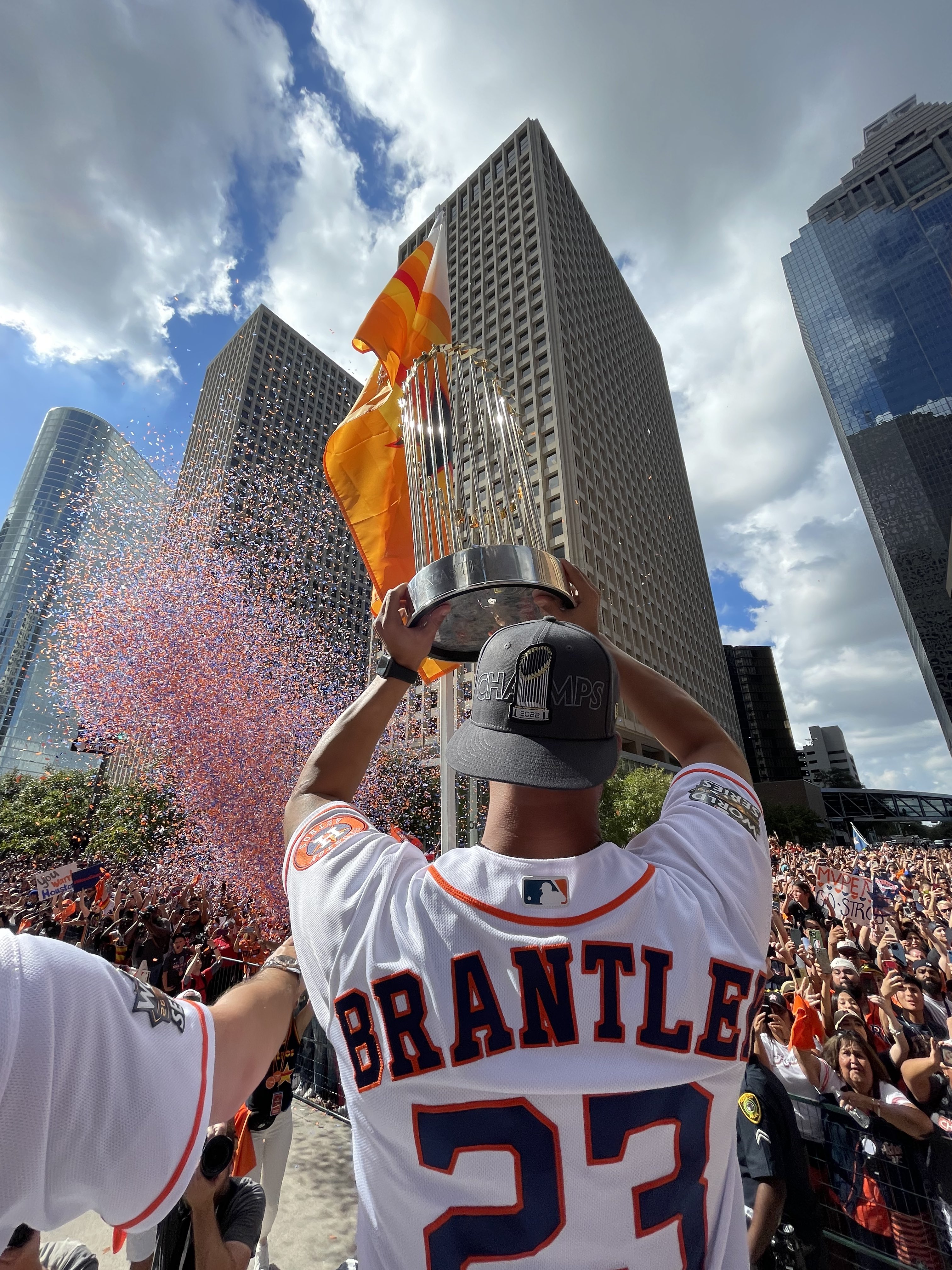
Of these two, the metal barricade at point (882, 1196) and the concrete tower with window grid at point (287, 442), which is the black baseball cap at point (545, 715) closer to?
the metal barricade at point (882, 1196)

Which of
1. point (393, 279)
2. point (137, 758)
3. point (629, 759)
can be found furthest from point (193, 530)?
point (629, 759)

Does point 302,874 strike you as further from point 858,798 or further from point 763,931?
point 858,798

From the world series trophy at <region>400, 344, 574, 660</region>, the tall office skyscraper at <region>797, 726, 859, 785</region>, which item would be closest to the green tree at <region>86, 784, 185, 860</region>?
the world series trophy at <region>400, 344, 574, 660</region>

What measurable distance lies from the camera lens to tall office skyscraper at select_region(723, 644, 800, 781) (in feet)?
307

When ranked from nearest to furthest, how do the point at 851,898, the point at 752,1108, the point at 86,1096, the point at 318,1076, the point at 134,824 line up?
the point at 86,1096, the point at 752,1108, the point at 318,1076, the point at 851,898, the point at 134,824

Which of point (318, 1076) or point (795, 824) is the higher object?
point (795, 824)

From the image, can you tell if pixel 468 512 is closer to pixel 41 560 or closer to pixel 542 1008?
pixel 542 1008

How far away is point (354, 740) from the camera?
1611 millimetres

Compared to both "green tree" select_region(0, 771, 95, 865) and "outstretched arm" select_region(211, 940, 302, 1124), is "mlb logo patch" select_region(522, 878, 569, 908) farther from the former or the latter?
"green tree" select_region(0, 771, 95, 865)

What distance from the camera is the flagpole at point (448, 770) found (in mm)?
4223

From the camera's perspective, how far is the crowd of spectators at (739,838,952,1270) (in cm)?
345

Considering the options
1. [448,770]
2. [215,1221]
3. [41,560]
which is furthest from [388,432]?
[41,560]

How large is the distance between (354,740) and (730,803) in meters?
1.01

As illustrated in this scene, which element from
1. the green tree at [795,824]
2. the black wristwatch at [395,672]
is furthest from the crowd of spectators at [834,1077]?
the green tree at [795,824]
